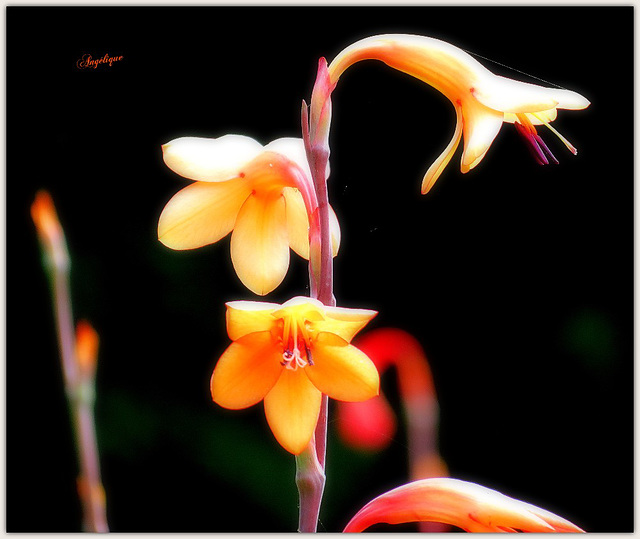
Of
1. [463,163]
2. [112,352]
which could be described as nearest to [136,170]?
[112,352]

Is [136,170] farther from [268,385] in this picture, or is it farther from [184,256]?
[268,385]

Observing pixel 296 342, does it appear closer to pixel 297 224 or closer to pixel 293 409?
pixel 293 409

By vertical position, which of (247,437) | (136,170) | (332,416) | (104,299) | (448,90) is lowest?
(247,437)

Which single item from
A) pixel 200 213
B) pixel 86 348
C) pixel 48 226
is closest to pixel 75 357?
pixel 86 348

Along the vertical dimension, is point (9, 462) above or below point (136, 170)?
below

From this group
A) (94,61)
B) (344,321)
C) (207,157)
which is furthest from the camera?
(94,61)
